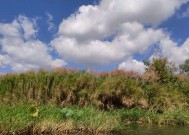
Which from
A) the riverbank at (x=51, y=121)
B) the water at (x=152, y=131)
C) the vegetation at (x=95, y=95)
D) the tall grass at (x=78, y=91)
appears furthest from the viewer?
the tall grass at (x=78, y=91)

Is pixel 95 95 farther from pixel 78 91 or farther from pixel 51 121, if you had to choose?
pixel 51 121

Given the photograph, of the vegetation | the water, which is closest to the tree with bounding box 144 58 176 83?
the vegetation

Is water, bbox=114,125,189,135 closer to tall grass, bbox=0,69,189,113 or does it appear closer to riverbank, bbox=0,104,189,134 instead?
riverbank, bbox=0,104,189,134

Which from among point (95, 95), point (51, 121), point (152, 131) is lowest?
point (152, 131)

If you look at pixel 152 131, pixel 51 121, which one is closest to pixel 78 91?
pixel 152 131

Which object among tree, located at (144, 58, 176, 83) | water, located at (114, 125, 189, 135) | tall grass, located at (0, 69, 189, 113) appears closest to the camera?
water, located at (114, 125, 189, 135)

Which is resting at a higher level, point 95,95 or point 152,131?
point 95,95

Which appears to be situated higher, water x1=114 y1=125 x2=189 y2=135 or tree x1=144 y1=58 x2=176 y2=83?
tree x1=144 y1=58 x2=176 y2=83

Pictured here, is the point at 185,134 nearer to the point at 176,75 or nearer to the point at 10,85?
the point at 10,85

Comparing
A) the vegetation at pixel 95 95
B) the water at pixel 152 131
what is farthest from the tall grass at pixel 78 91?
the water at pixel 152 131

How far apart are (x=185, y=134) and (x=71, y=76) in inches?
286

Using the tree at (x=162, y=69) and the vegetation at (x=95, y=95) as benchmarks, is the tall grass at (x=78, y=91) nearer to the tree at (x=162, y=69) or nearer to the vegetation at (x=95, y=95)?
the vegetation at (x=95, y=95)

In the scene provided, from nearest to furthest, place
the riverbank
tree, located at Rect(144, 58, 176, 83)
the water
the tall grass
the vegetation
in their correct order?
1. the riverbank
2. the water
3. the vegetation
4. the tall grass
5. tree, located at Rect(144, 58, 176, 83)

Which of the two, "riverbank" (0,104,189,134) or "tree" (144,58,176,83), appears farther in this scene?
"tree" (144,58,176,83)
